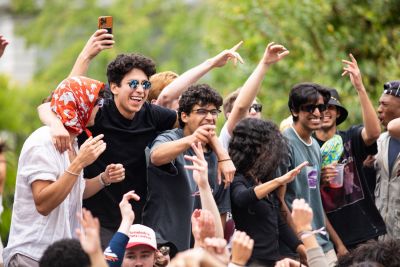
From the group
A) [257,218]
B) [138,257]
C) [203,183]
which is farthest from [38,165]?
[257,218]

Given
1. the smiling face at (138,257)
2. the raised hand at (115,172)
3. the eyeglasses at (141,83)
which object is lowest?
the smiling face at (138,257)

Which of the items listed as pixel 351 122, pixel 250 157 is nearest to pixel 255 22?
pixel 351 122

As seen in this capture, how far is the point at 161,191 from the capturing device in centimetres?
852

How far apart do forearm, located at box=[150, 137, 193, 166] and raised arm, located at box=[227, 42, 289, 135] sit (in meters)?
1.03

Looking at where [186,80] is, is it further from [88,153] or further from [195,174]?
[88,153]

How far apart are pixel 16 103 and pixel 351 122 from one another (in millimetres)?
13196

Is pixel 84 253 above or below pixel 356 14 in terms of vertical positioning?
below

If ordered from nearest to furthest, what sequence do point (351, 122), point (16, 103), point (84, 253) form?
point (84, 253)
point (351, 122)
point (16, 103)

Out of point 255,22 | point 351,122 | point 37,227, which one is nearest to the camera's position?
point 37,227

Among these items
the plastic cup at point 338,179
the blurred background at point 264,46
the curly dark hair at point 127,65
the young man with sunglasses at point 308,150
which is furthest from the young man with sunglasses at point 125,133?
the plastic cup at point 338,179

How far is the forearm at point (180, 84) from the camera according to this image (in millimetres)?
9227

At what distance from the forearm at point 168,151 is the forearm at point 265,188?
0.66 metres

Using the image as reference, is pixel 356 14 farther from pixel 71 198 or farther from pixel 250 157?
pixel 71 198

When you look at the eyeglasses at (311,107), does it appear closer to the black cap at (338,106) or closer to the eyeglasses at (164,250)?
the black cap at (338,106)
